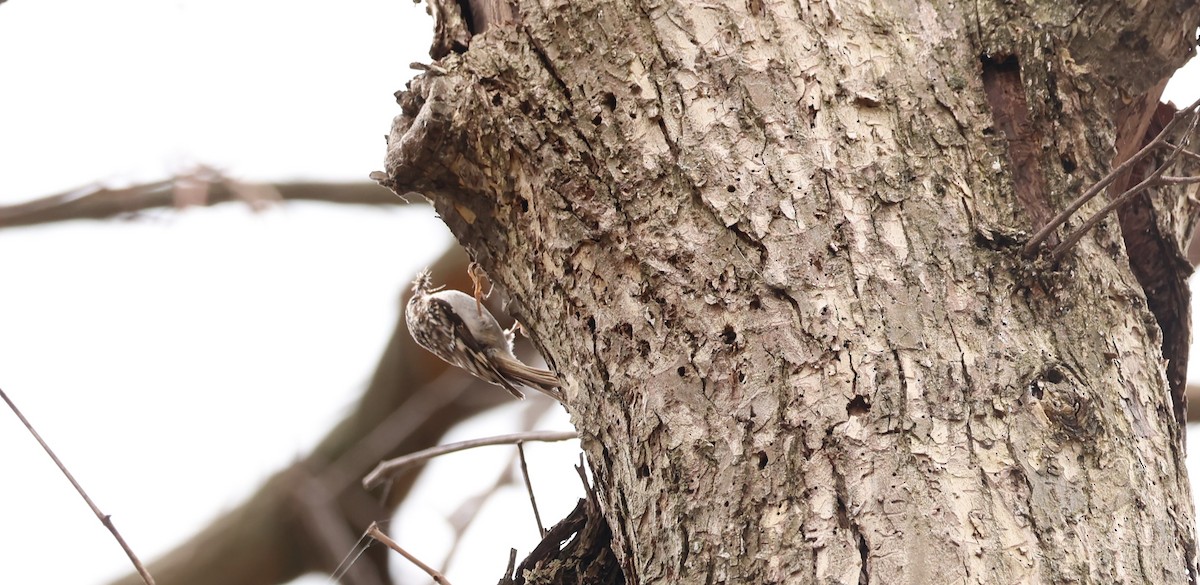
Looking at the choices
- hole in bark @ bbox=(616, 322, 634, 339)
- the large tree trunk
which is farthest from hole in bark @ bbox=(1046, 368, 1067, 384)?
hole in bark @ bbox=(616, 322, 634, 339)

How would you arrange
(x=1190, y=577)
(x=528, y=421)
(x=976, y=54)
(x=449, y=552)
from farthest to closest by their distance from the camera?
(x=528, y=421), (x=449, y=552), (x=976, y=54), (x=1190, y=577)

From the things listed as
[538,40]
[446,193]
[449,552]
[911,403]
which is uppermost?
[538,40]

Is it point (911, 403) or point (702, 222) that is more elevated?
point (702, 222)

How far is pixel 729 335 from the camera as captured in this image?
50.9 inches

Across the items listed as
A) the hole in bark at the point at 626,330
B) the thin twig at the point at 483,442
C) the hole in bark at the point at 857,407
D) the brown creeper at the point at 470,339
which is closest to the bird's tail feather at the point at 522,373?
the brown creeper at the point at 470,339

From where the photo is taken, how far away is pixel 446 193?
157cm

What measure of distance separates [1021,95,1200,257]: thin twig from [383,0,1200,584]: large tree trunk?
33 mm

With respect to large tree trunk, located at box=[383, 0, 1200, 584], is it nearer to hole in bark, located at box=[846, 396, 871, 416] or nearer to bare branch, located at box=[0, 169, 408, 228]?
hole in bark, located at box=[846, 396, 871, 416]

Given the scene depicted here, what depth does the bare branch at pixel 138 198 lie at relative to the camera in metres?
3.01

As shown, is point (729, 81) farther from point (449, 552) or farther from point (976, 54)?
point (449, 552)

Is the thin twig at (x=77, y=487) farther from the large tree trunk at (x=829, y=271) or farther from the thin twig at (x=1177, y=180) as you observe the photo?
the thin twig at (x=1177, y=180)

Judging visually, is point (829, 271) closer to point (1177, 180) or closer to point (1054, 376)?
point (1054, 376)

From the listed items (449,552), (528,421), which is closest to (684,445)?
(449,552)

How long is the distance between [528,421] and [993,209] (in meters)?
3.26
